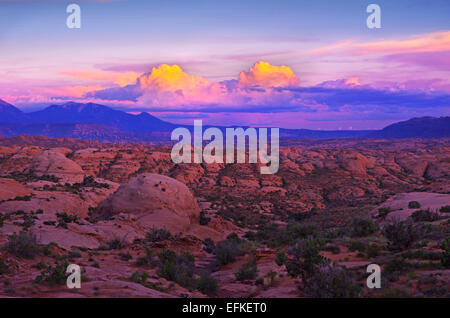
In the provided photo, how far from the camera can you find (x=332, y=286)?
10156mm

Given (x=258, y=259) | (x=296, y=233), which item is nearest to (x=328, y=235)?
(x=296, y=233)

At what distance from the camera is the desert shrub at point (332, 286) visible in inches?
392

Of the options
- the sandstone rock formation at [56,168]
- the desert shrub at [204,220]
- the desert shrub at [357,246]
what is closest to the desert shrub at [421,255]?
the desert shrub at [357,246]

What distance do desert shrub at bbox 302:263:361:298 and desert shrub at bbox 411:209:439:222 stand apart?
1345 centimetres

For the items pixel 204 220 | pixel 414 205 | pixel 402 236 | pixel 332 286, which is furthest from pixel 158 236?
pixel 414 205

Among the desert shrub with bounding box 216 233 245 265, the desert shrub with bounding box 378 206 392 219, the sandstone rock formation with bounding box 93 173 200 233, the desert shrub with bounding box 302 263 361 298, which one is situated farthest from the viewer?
the sandstone rock formation with bounding box 93 173 200 233

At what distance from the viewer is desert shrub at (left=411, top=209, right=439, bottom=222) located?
865 inches

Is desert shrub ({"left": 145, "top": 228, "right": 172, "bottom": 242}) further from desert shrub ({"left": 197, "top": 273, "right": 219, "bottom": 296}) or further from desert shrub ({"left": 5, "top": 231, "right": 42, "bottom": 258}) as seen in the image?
desert shrub ({"left": 197, "top": 273, "right": 219, "bottom": 296})

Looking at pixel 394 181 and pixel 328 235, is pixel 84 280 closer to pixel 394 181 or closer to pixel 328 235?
pixel 328 235

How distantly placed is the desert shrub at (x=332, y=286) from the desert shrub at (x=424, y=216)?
13.5m

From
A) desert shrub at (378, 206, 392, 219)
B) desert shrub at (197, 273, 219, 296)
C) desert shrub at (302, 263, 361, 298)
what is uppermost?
desert shrub at (302, 263, 361, 298)

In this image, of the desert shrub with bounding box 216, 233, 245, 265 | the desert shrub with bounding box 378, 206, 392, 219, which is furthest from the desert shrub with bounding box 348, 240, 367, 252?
the desert shrub with bounding box 378, 206, 392, 219

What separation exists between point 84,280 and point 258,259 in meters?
8.86

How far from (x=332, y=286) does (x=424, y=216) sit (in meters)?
14.4
